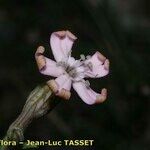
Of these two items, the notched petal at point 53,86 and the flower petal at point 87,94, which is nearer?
the notched petal at point 53,86

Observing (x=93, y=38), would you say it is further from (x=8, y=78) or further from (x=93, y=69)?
(x=93, y=69)

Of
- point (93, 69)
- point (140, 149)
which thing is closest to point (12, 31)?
point (140, 149)

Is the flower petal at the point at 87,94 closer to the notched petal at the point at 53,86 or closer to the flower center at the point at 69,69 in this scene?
the flower center at the point at 69,69

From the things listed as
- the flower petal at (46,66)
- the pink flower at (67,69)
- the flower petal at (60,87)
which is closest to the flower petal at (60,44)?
the pink flower at (67,69)

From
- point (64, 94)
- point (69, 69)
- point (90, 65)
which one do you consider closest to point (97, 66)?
point (90, 65)

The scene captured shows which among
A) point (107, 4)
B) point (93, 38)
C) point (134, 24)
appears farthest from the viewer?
point (134, 24)

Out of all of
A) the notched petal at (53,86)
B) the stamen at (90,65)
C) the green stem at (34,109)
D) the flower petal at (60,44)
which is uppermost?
the flower petal at (60,44)
